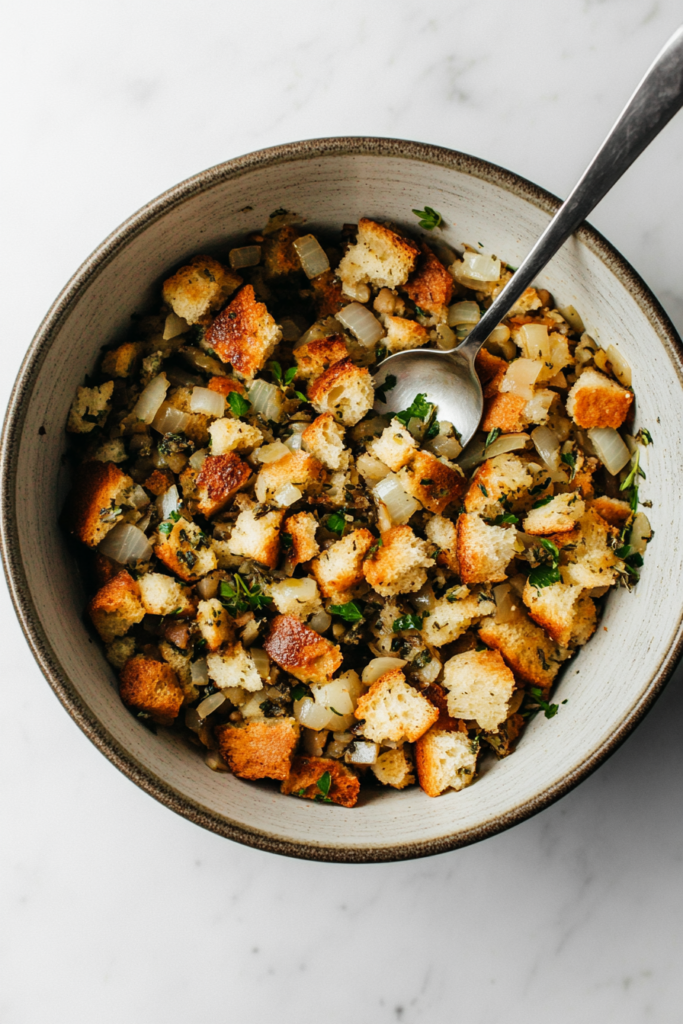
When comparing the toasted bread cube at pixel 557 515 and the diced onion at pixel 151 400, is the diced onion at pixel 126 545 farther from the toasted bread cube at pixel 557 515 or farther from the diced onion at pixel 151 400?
the toasted bread cube at pixel 557 515

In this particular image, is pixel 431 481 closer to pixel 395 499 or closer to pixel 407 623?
pixel 395 499

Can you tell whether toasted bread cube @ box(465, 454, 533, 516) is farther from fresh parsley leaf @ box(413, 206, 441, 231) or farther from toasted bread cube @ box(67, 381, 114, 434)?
toasted bread cube @ box(67, 381, 114, 434)

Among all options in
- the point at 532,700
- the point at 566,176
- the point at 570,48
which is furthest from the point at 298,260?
the point at 532,700

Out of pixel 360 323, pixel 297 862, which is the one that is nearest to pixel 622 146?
pixel 360 323

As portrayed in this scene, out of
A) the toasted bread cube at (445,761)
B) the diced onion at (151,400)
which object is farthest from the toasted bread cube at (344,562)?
the diced onion at (151,400)

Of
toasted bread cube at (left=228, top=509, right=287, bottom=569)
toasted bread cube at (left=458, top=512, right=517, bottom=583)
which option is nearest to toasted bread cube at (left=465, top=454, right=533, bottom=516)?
toasted bread cube at (left=458, top=512, right=517, bottom=583)

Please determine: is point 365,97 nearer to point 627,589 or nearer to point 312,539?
point 312,539

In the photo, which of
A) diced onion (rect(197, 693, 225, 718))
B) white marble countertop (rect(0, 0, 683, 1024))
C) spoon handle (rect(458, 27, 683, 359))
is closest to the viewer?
spoon handle (rect(458, 27, 683, 359))
